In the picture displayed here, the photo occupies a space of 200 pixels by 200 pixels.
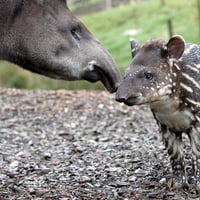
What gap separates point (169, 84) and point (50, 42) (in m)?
1.12

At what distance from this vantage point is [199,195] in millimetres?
5527

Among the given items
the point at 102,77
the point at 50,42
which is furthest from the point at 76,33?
the point at 102,77

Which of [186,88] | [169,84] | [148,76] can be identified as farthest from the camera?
[186,88]

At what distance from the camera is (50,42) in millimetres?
5625

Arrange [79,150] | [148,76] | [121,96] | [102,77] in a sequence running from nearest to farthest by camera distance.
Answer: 1. [121,96]
2. [148,76]
3. [102,77]
4. [79,150]

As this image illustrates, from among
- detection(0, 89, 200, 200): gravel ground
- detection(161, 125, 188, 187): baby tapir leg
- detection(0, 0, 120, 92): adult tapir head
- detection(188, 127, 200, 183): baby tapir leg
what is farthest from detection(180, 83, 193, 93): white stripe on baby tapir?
detection(0, 89, 200, 200): gravel ground

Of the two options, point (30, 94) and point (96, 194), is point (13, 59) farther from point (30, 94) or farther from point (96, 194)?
point (30, 94)

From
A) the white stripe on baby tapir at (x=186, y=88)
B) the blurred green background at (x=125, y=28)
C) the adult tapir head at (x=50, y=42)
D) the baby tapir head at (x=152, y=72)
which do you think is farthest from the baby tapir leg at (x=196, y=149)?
the blurred green background at (x=125, y=28)

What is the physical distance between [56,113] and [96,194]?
14.5ft

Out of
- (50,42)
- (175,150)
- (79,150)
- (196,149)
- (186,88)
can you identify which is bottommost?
(79,150)

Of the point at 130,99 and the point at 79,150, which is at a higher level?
the point at 130,99

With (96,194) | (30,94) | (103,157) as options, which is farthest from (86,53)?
(30,94)

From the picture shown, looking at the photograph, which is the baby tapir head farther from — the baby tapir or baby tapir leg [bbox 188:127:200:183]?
baby tapir leg [bbox 188:127:200:183]

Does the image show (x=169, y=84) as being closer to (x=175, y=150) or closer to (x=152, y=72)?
(x=152, y=72)
